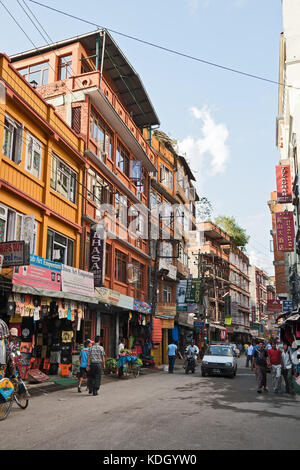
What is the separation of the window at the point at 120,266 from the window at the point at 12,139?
405 inches

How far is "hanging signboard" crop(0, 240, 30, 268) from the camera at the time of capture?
12188mm

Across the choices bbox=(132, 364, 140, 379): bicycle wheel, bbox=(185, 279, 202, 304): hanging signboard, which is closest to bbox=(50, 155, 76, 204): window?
bbox=(132, 364, 140, 379): bicycle wheel

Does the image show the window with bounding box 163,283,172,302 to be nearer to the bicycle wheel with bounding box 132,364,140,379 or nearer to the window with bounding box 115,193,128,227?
the window with bounding box 115,193,128,227

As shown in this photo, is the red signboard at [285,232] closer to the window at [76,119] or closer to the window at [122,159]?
the window at [122,159]

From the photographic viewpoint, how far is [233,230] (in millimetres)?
65125

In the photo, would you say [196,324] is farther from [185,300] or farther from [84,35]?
[84,35]

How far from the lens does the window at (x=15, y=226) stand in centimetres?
1423

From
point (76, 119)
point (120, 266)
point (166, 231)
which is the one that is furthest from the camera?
point (166, 231)

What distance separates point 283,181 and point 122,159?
13.2 metres

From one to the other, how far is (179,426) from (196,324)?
32.4 metres

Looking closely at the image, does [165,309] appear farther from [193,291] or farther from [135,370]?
[135,370]

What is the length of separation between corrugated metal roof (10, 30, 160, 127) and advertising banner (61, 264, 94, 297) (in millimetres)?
12261

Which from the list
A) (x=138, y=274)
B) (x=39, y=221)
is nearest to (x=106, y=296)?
(x=39, y=221)

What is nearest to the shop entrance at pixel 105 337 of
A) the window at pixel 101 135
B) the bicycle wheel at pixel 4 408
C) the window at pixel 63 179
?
the window at pixel 63 179
